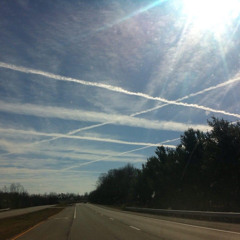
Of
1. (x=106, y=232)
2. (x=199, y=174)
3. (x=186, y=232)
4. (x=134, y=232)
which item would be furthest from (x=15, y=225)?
(x=199, y=174)

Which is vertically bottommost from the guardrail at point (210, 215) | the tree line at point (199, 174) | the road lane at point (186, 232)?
the road lane at point (186, 232)

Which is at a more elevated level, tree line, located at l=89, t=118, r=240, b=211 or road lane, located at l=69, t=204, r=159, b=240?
tree line, located at l=89, t=118, r=240, b=211

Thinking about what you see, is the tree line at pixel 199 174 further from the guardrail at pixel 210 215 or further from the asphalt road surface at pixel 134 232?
the asphalt road surface at pixel 134 232

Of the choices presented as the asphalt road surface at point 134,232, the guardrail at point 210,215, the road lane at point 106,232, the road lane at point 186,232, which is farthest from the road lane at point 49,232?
the guardrail at point 210,215

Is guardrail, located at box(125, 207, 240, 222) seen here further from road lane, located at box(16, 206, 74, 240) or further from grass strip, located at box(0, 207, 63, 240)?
grass strip, located at box(0, 207, 63, 240)

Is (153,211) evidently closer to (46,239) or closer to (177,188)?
(177,188)

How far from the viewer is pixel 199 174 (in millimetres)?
45094

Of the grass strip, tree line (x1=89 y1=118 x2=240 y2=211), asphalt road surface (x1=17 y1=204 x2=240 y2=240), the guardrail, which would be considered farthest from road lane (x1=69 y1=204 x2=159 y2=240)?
tree line (x1=89 y1=118 x2=240 y2=211)

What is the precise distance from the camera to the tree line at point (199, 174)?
116ft

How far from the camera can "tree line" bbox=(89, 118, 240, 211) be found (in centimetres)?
3550

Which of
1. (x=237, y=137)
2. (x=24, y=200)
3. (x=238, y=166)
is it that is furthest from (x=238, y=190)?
(x=24, y=200)

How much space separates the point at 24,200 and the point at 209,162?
103 meters

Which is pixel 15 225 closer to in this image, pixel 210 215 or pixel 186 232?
pixel 210 215

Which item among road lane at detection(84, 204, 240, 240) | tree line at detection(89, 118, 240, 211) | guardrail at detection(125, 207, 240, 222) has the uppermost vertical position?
tree line at detection(89, 118, 240, 211)
